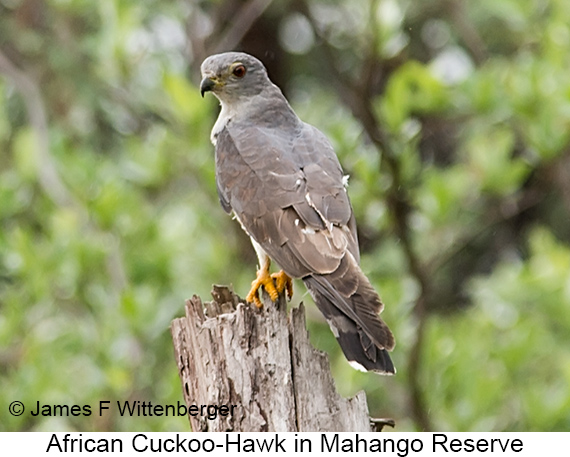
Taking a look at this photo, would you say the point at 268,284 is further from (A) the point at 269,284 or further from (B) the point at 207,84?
(B) the point at 207,84

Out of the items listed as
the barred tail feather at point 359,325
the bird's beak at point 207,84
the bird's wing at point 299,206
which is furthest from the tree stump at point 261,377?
the bird's beak at point 207,84

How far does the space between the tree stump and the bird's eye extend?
62.4 inches

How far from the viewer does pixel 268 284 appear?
12.1 ft

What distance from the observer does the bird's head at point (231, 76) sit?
4402 millimetres

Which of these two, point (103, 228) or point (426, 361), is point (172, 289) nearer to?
point (103, 228)

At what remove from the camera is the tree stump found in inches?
121

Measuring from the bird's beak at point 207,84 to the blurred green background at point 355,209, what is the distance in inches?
37.8

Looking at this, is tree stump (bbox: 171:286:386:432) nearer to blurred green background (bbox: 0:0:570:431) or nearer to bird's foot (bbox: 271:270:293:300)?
bird's foot (bbox: 271:270:293:300)

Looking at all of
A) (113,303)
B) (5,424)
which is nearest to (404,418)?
(113,303)

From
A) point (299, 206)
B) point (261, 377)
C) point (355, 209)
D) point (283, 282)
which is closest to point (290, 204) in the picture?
point (299, 206)

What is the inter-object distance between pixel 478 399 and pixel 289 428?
257cm

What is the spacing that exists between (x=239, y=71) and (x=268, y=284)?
1.27m

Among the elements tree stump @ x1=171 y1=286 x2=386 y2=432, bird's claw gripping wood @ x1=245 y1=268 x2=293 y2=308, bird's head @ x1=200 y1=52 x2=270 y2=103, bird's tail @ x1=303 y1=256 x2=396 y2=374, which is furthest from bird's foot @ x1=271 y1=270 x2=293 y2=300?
bird's head @ x1=200 y1=52 x2=270 y2=103

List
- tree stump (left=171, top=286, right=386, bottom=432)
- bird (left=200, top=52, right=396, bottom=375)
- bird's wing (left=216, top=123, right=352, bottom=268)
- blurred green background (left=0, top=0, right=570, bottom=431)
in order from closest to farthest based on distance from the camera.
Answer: tree stump (left=171, top=286, right=386, bottom=432) → bird (left=200, top=52, right=396, bottom=375) → bird's wing (left=216, top=123, right=352, bottom=268) → blurred green background (left=0, top=0, right=570, bottom=431)
